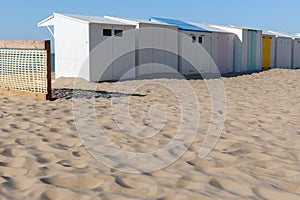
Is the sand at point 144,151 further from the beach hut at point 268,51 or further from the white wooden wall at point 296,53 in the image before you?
the white wooden wall at point 296,53

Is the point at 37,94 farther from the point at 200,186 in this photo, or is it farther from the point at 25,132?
the point at 200,186

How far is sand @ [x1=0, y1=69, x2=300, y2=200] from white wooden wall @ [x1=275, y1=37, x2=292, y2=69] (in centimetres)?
1758

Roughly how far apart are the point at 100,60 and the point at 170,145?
8370 millimetres

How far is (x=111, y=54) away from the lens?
40.1 ft

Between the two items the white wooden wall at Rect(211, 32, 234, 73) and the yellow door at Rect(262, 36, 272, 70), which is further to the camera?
the yellow door at Rect(262, 36, 272, 70)

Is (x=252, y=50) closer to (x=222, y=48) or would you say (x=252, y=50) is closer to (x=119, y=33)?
(x=222, y=48)

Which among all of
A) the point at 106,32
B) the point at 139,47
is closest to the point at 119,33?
the point at 106,32

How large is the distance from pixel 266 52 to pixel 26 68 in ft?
55.5

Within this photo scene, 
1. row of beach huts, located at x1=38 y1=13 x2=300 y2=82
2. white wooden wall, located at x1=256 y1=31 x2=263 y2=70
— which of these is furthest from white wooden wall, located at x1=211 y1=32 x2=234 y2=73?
white wooden wall, located at x1=256 y1=31 x2=263 y2=70

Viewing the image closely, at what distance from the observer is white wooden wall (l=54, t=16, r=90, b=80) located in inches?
467

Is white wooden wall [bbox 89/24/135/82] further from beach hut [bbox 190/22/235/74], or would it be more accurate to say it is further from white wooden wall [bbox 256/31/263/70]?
white wooden wall [bbox 256/31/263/70]

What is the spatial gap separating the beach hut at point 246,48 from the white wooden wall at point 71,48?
9905mm

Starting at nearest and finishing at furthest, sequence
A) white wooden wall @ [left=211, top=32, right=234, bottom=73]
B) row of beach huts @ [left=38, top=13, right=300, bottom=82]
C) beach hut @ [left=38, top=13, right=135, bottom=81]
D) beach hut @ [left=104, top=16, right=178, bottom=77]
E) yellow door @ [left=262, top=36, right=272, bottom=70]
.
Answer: beach hut @ [left=38, top=13, right=135, bottom=81], row of beach huts @ [left=38, top=13, right=300, bottom=82], beach hut @ [left=104, top=16, right=178, bottom=77], white wooden wall @ [left=211, top=32, right=234, bottom=73], yellow door @ [left=262, top=36, right=272, bottom=70]

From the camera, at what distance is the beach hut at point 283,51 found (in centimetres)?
2259
